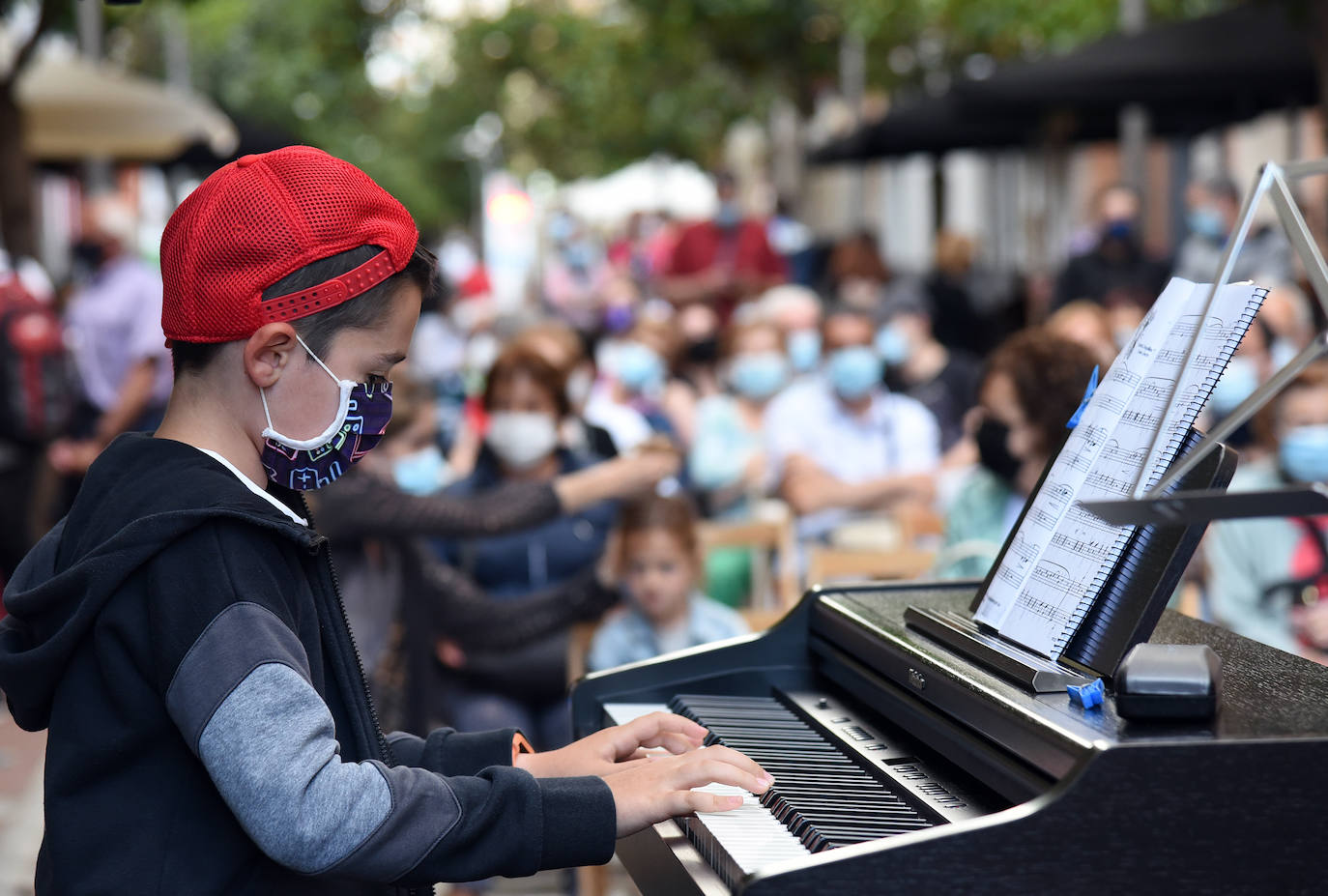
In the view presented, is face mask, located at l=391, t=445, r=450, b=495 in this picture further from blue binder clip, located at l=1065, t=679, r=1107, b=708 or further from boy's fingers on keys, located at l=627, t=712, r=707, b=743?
A: blue binder clip, located at l=1065, t=679, r=1107, b=708

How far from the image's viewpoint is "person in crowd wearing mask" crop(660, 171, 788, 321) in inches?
→ 457

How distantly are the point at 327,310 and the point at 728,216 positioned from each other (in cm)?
1011

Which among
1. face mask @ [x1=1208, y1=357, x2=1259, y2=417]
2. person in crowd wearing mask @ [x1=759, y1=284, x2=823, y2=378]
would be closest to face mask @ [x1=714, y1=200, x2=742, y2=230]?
person in crowd wearing mask @ [x1=759, y1=284, x2=823, y2=378]

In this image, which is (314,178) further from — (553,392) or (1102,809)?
(553,392)

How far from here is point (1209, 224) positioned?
853 centimetres

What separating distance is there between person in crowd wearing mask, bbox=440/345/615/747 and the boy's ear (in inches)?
104

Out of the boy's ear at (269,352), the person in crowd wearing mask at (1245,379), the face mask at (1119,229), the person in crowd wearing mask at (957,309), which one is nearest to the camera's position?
the boy's ear at (269,352)

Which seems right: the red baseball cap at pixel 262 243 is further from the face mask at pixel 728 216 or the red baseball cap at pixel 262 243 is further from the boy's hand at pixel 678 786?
the face mask at pixel 728 216

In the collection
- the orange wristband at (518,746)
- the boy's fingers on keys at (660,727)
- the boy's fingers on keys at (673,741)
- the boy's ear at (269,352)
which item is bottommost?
the orange wristband at (518,746)

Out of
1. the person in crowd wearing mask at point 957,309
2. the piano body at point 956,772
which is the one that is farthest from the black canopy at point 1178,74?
the piano body at point 956,772

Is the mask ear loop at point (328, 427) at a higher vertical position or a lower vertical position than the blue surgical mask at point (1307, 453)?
higher

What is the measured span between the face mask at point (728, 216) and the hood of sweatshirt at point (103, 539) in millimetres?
10039

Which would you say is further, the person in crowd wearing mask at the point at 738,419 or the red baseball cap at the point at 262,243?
the person in crowd wearing mask at the point at 738,419

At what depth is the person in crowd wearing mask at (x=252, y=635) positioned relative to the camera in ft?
5.90
